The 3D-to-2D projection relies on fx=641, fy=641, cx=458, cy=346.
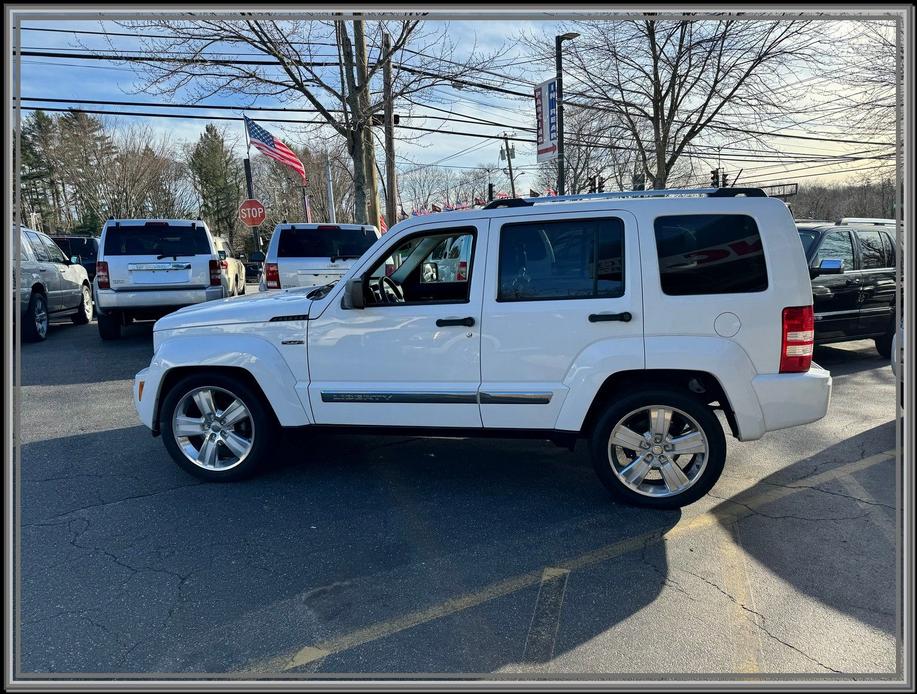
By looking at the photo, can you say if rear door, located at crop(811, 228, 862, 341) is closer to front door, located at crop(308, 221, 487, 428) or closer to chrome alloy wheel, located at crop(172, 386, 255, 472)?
front door, located at crop(308, 221, 487, 428)

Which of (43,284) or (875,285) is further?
(43,284)

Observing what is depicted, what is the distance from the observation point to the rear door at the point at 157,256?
32.6 feet

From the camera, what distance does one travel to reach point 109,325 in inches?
423

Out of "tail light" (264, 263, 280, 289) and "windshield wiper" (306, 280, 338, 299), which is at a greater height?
"tail light" (264, 263, 280, 289)

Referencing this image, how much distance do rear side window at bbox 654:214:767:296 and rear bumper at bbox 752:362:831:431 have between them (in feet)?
1.90

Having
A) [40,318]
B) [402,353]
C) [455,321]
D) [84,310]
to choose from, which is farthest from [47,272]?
[455,321]

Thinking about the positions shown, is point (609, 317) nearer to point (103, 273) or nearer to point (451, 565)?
point (451, 565)

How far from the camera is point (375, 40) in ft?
44.2

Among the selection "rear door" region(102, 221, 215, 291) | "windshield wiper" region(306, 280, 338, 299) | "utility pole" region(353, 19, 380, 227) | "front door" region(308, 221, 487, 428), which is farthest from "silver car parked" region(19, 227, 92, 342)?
"front door" region(308, 221, 487, 428)

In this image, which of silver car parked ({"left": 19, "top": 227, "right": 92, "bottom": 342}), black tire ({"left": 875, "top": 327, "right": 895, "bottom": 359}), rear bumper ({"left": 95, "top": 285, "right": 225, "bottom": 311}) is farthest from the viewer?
silver car parked ({"left": 19, "top": 227, "right": 92, "bottom": 342})

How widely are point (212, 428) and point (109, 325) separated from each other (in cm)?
737

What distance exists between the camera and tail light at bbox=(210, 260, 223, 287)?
408 inches

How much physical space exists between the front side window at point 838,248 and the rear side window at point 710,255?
4947mm

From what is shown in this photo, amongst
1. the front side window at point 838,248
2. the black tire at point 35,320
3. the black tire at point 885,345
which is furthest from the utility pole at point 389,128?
the black tire at point 885,345
